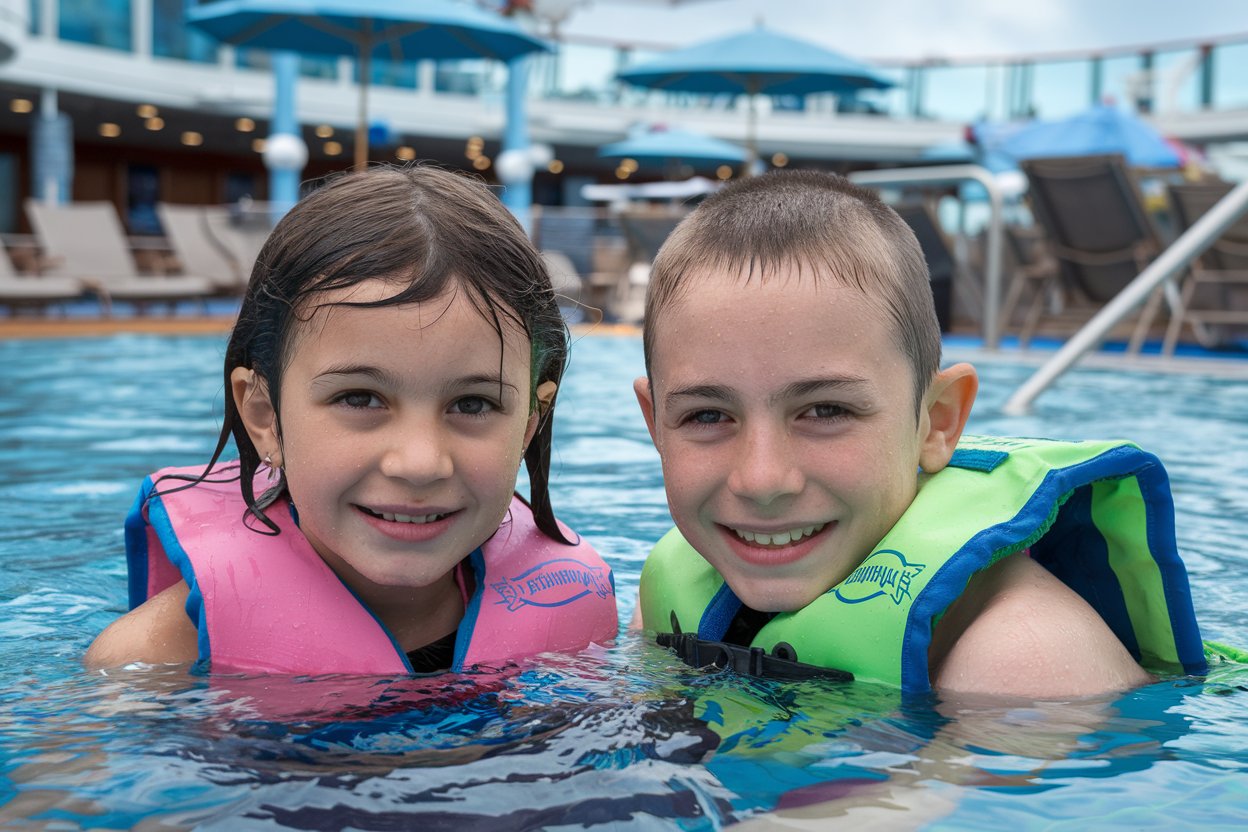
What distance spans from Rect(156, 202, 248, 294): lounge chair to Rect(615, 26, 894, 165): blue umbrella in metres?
5.12

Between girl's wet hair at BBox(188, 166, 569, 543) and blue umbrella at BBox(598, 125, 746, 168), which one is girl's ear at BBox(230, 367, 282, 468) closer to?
girl's wet hair at BBox(188, 166, 569, 543)

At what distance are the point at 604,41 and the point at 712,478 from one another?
2583 cm

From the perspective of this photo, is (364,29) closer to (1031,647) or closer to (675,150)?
(675,150)

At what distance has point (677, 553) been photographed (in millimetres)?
2203

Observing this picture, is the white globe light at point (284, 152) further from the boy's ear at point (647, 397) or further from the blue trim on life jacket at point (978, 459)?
the blue trim on life jacket at point (978, 459)

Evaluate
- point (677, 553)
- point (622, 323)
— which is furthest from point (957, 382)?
point (622, 323)

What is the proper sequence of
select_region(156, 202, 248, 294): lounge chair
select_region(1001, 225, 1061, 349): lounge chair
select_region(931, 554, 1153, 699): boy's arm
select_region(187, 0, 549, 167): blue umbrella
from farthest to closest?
select_region(156, 202, 248, 294): lounge chair, select_region(187, 0, 549, 167): blue umbrella, select_region(1001, 225, 1061, 349): lounge chair, select_region(931, 554, 1153, 699): boy's arm

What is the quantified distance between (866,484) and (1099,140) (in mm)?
14422

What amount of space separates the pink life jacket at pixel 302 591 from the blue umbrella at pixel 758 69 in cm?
1165

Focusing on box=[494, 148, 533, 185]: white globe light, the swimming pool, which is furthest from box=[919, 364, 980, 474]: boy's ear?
box=[494, 148, 533, 185]: white globe light

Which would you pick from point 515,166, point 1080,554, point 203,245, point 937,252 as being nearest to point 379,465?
point 1080,554

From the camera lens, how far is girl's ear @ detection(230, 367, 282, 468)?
2.03m

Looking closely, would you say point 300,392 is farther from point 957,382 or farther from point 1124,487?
point 1124,487

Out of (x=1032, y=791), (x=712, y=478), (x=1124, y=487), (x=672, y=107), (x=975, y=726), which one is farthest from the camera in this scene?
(x=672, y=107)
